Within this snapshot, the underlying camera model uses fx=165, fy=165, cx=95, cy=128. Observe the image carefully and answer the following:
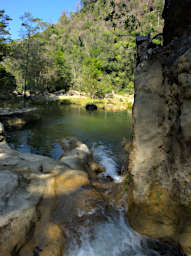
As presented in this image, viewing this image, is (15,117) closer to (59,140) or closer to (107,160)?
(59,140)

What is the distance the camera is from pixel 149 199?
3490 millimetres

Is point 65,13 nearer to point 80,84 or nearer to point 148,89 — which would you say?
point 80,84

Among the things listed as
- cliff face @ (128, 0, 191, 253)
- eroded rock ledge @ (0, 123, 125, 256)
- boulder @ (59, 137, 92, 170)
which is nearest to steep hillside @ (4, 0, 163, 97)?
boulder @ (59, 137, 92, 170)

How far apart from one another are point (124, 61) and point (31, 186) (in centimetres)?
Result: 4001

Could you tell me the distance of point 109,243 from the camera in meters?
3.72

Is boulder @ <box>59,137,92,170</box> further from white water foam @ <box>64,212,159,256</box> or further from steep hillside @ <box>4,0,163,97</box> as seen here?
steep hillside @ <box>4,0,163,97</box>

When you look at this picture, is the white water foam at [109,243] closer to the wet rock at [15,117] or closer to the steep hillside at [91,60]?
the steep hillside at [91,60]

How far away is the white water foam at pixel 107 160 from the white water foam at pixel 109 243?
11.2ft

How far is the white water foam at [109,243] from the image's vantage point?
11.4ft

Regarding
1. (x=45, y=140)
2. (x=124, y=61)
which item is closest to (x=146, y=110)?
(x=45, y=140)

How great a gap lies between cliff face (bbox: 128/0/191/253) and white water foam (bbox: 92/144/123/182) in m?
3.99

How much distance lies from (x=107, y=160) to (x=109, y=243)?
6.41m

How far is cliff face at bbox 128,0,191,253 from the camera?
9.39 ft

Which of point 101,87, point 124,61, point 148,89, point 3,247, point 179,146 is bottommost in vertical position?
point 3,247
